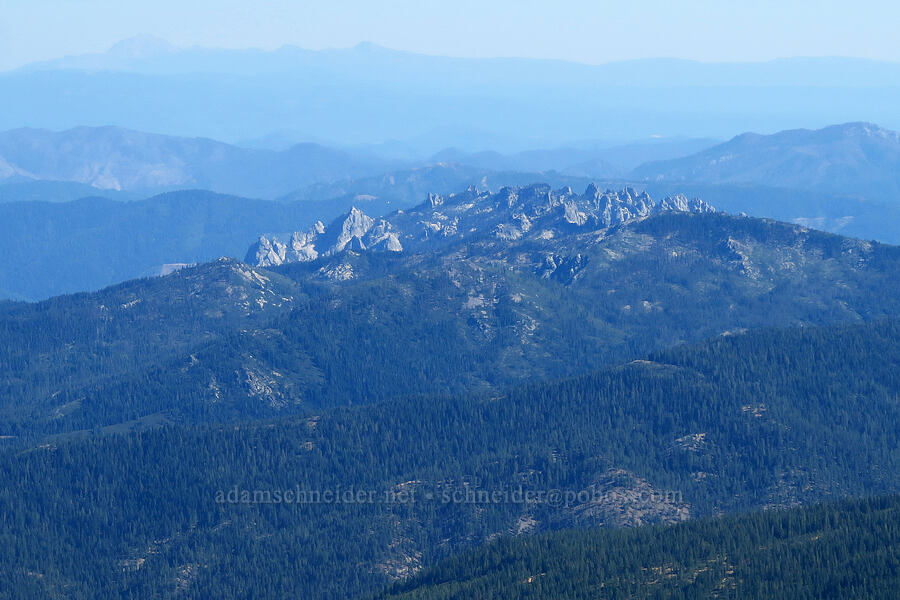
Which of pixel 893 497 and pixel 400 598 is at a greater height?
pixel 893 497

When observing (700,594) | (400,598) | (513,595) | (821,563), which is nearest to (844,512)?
(821,563)

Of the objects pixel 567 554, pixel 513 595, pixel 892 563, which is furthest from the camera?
pixel 567 554

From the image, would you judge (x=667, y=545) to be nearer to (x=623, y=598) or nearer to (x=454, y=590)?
(x=623, y=598)

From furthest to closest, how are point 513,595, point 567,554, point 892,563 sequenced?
point 567,554, point 513,595, point 892,563

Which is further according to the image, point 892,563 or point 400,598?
point 400,598

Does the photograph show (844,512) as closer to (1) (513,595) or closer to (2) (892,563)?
(2) (892,563)

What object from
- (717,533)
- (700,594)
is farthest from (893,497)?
(700,594)
